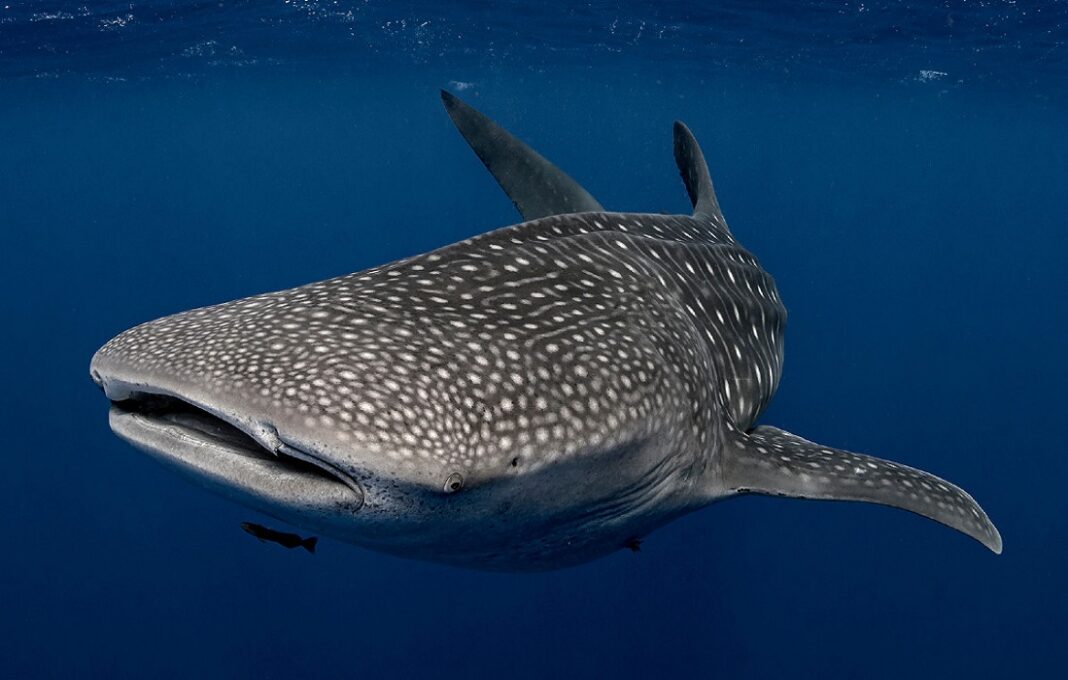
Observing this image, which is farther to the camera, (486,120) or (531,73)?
(531,73)

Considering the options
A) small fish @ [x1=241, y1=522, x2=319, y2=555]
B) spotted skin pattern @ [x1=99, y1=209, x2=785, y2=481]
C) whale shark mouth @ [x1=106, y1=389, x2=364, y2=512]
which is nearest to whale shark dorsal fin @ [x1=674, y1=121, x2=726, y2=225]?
spotted skin pattern @ [x1=99, y1=209, x2=785, y2=481]

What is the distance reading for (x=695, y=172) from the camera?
657cm

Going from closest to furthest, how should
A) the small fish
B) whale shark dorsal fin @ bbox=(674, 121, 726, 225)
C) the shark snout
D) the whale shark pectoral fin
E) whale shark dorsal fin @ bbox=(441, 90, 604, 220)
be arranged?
the shark snout
the small fish
the whale shark pectoral fin
whale shark dorsal fin @ bbox=(441, 90, 604, 220)
whale shark dorsal fin @ bbox=(674, 121, 726, 225)

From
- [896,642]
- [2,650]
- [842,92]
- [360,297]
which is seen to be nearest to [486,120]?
[360,297]

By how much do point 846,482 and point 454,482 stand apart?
2096mm

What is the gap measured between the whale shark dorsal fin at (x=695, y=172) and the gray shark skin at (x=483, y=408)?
238cm

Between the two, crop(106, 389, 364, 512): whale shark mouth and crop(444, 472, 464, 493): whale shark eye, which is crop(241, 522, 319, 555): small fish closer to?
crop(106, 389, 364, 512): whale shark mouth

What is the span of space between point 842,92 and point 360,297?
3200 centimetres

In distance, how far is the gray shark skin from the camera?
214 centimetres

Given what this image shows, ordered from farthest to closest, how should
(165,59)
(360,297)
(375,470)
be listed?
(165,59) < (360,297) < (375,470)

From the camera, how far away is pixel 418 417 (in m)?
2.18

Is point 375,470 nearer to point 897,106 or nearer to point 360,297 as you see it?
point 360,297

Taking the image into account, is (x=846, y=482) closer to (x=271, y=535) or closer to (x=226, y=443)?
(x=271, y=535)

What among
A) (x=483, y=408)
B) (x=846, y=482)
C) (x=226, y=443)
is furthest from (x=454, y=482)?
(x=846, y=482)
